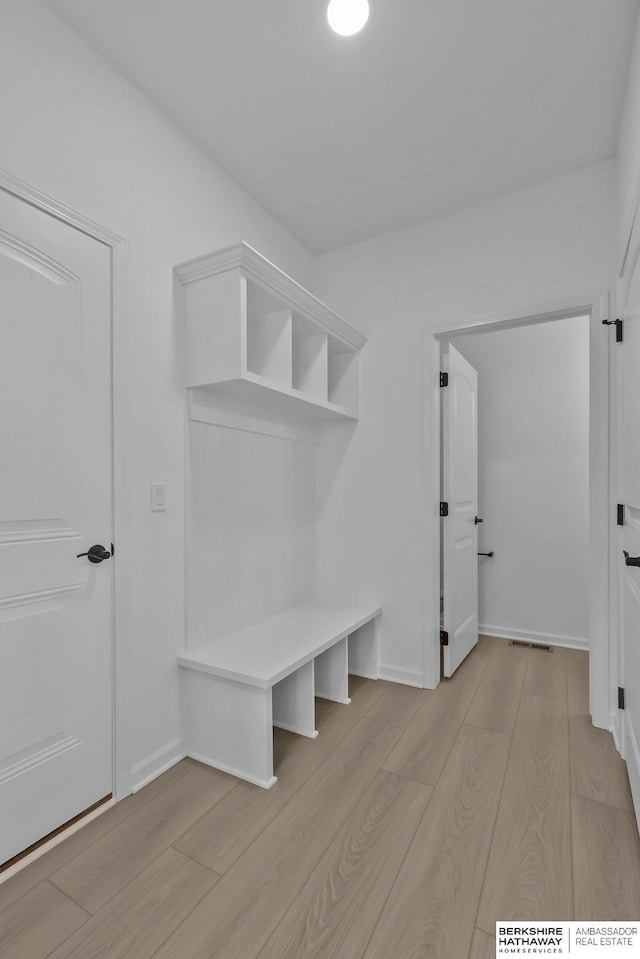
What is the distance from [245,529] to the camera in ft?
7.77

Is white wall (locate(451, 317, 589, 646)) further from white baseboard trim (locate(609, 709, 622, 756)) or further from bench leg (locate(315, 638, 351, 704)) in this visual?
bench leg (locate(315, 638, 351, 704))

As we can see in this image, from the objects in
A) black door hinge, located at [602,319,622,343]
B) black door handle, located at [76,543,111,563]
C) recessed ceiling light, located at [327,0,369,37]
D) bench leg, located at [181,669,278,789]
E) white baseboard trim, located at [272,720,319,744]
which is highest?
recessed ceiling light, located at [327,0,369,37]

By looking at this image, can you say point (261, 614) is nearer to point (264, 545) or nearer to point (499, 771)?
point (264, 545)

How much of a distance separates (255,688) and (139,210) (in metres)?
1.93

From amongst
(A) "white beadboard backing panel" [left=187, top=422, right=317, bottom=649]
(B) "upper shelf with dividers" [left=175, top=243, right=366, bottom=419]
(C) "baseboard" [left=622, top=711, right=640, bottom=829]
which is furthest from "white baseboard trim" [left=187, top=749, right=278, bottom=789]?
(B) "upper shelf with dividers" [left=175, top=243, right=366, bottom=419]

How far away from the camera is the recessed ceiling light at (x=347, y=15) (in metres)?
1.53

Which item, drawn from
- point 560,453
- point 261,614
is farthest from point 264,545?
point 560,453

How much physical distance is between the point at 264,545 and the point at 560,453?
2.30 meters

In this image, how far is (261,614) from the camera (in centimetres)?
247

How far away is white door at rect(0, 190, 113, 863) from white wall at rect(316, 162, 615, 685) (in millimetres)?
1544

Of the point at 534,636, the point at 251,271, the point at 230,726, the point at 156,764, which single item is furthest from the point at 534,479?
the point at 156,764

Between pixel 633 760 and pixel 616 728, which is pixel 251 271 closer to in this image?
pixel 633 760

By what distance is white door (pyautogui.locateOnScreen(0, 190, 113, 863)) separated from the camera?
142cm

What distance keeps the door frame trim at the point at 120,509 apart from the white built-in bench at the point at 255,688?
29cm
